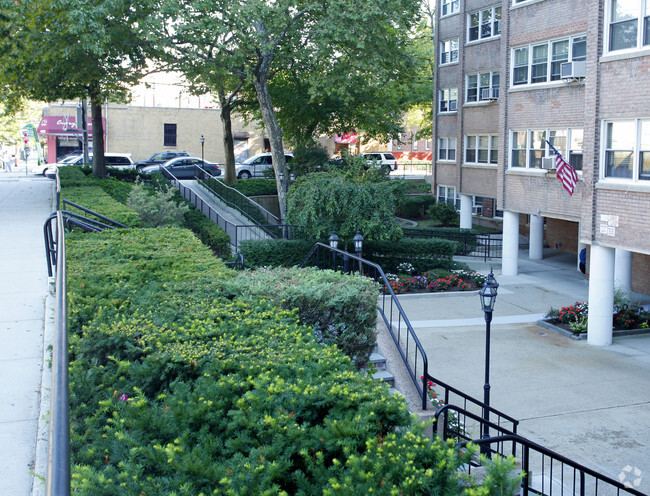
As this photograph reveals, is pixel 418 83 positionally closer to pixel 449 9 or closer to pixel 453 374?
pixel 449 9

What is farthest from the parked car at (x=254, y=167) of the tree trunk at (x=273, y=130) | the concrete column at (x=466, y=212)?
the tree trunk at (x=273, y=130)

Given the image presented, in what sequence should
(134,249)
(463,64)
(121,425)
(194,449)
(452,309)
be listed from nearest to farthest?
1. (194,449)
2. (121,425)
3. (134,249)
4. (452,309)
5. (463,64)

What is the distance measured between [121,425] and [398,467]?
1.83 metres

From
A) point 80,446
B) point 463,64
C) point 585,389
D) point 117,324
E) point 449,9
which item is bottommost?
point 585,389

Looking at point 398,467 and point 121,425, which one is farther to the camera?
point 121,425

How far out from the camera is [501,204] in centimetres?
2309

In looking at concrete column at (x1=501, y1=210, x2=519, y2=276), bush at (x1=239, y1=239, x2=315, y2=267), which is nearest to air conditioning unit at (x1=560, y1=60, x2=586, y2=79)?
concrete column at (x1=501, y1=210, x2=519, y2=276)

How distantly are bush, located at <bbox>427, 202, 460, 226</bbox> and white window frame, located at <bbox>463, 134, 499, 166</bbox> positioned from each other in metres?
4.17

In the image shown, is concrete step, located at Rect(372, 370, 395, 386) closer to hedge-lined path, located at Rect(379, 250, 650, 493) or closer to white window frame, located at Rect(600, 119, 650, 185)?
hedge-lined path, located at Rect(379, 250, 650, 493)

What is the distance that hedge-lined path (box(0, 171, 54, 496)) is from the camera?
4.65 m

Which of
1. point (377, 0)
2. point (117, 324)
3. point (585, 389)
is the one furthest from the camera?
point (377, 0)

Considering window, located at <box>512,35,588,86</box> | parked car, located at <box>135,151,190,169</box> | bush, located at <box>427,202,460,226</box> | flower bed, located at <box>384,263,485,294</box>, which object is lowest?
flower bed, located at <box>384,263,485,294</box>

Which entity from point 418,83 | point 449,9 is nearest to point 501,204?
point 449,9

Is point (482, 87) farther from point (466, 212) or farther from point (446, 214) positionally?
point (446, 214)
